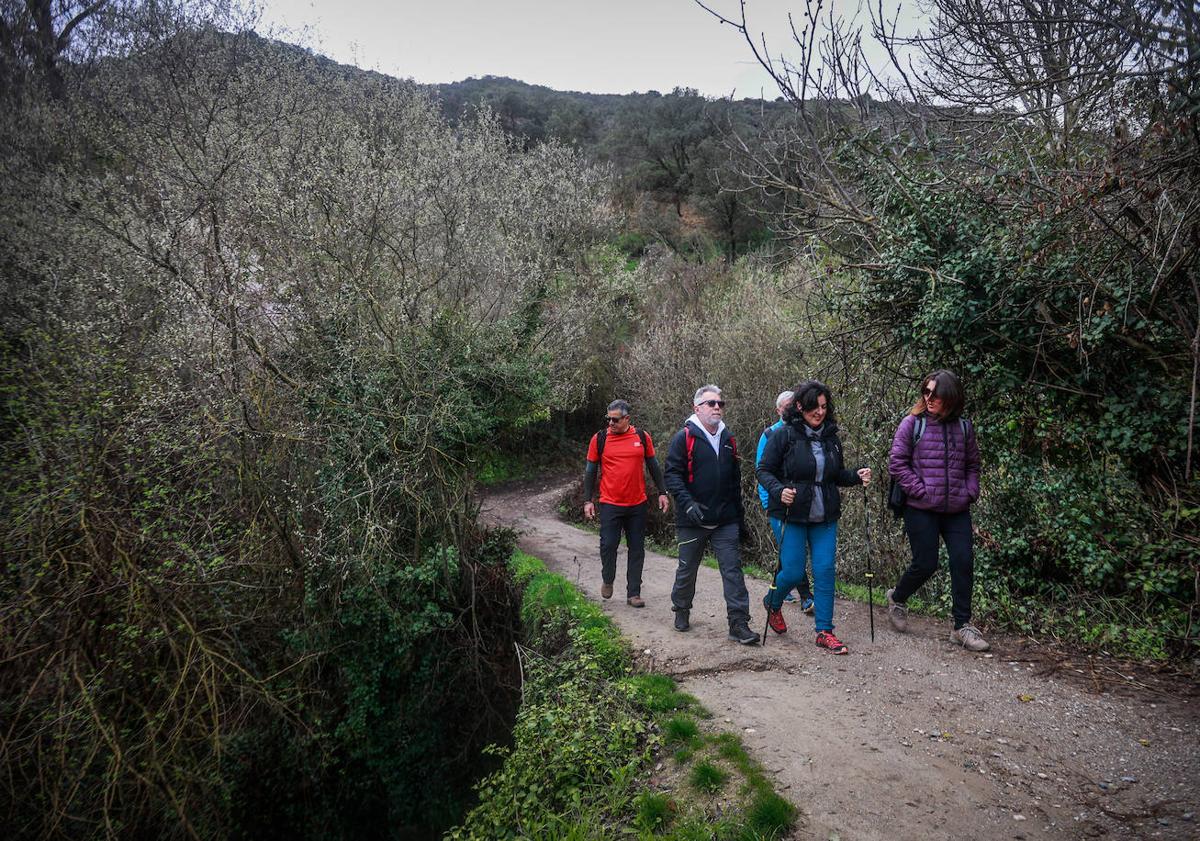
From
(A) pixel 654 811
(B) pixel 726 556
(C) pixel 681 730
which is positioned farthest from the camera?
(B) pixel 726 556

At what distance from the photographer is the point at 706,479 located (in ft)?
18.0

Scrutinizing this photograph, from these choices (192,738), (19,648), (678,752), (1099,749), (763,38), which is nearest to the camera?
(1099,749)

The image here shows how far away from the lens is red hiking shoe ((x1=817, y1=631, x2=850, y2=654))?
524 cm

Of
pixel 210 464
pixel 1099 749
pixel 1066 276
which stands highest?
pixel 1066 276

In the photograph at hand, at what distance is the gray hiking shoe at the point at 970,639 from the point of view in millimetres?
5273

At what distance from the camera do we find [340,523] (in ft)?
24.6

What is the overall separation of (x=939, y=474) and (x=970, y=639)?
1.50 metres

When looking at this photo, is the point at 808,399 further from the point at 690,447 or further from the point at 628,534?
the point at 628,534

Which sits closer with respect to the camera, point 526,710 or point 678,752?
point 678,752

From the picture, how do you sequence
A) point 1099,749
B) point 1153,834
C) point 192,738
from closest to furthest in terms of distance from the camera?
point 1153,834 → point 1099,749 → point 192,738

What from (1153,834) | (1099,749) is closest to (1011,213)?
(1099,749)

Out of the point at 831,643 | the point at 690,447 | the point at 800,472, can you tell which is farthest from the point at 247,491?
the point at 831,643

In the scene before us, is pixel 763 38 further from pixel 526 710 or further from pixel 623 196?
pixel 623 196

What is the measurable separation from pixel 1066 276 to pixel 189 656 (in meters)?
8.59
